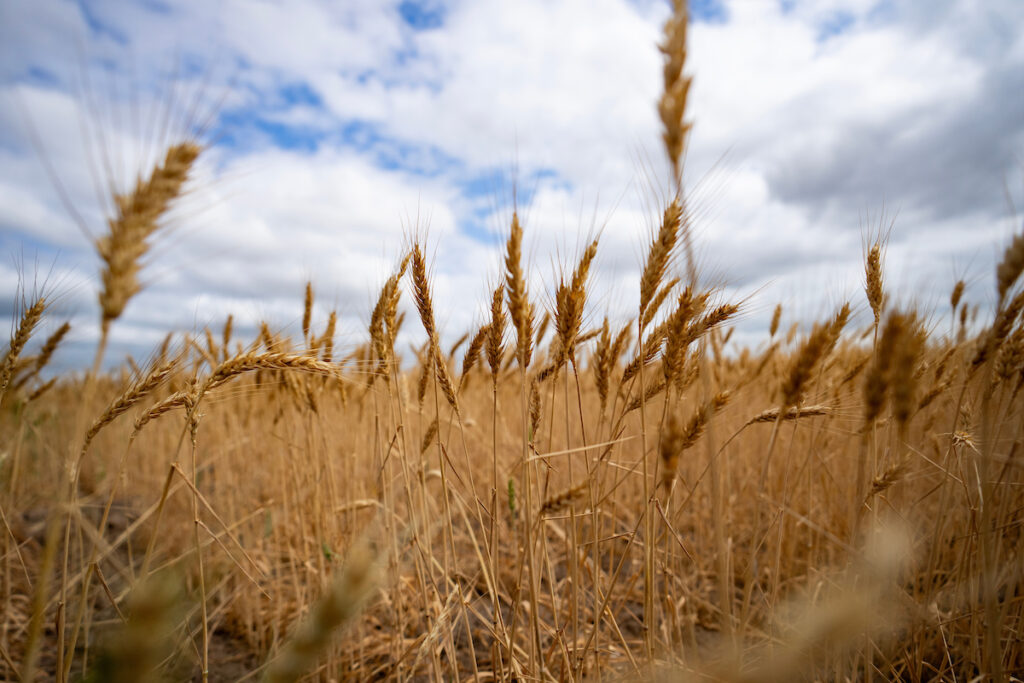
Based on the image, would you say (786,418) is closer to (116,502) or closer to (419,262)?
(419,262)

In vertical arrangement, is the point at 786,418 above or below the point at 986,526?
above

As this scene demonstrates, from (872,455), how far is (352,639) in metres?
2.03

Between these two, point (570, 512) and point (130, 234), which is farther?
point (570, 512)

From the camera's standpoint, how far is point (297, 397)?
7.29ft

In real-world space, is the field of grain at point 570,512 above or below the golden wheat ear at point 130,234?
below

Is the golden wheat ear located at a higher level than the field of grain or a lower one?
higher

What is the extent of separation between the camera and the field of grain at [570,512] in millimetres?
964

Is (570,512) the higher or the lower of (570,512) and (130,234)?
A: the lower

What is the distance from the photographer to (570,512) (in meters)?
1.39

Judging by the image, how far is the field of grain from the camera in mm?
964

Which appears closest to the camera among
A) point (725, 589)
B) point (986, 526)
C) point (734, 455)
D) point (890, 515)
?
point (725, 589)

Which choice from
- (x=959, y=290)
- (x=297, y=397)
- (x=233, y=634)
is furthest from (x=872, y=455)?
(x=233, y=634)

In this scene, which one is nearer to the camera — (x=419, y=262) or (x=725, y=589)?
(x=725, y=589)

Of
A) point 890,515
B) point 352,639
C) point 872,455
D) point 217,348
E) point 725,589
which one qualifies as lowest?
point 352,639
